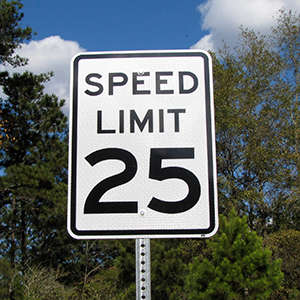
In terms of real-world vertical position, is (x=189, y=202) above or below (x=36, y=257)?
above

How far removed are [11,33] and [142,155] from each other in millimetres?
12121

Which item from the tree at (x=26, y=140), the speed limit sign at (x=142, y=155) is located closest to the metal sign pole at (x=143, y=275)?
the speed limit sign at (x=142, y=155)

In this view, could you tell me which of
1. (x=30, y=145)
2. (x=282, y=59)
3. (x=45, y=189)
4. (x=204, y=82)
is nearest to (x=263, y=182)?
(x=282, y=59)

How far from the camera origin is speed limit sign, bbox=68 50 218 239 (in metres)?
0.94

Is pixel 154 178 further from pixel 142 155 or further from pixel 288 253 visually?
pixel 288 253

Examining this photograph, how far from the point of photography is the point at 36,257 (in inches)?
554

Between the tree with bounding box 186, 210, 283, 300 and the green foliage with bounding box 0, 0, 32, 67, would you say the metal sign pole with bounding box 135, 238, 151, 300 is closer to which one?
the tree with bounding box 186, 210, 283, 300

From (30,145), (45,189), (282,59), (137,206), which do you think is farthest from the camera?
(282,59)

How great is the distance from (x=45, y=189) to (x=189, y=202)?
9678 mm

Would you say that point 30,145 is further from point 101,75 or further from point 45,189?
point 101,75

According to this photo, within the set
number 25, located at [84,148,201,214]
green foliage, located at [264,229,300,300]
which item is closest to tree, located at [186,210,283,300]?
green foliage, located at [264,229,300,300]

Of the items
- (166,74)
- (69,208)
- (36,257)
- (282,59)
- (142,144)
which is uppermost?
(282,59)

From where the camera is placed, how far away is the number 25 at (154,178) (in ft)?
3.07

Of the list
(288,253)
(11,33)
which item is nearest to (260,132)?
(288,253)
